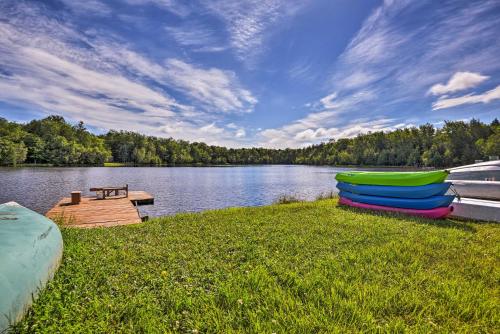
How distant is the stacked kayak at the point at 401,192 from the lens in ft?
29.0

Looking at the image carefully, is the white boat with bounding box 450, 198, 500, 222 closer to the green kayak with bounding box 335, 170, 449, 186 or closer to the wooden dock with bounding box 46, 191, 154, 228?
the green kayak with bounding box 335, 170, 449, 186

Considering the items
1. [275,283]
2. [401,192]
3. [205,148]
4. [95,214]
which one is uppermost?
[205,148]

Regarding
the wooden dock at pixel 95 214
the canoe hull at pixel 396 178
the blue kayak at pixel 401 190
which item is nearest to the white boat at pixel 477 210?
the blue kayak at pixel 401 190

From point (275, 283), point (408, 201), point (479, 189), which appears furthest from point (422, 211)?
point (275, 283)

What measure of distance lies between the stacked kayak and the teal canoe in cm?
1048

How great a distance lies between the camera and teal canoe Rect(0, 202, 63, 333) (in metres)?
2.91

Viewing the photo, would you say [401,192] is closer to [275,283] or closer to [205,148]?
[275,283]

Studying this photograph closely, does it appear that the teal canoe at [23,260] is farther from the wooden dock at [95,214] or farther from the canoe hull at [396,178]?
the canoe hull at [396,178]

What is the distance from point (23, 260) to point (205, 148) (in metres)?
165

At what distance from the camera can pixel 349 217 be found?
919 cm

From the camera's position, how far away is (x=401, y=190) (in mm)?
9844

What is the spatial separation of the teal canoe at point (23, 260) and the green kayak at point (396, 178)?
10.5 m

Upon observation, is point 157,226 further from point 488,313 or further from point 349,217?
point 488,313

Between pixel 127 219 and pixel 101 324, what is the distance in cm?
893
